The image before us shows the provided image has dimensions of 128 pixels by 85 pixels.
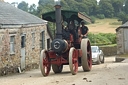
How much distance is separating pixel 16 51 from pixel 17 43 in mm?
548

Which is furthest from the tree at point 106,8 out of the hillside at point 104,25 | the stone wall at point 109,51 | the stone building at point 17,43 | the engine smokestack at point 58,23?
the engine smokestack at point 58,23

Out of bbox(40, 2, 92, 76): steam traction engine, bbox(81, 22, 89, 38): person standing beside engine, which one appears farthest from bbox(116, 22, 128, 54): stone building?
bbox(40, 2, 92, 76): steam traction engine

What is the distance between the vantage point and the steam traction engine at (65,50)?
15688mm

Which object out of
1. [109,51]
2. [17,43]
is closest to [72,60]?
[17,43]

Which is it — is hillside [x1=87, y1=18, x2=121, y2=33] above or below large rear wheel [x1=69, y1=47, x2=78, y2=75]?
above

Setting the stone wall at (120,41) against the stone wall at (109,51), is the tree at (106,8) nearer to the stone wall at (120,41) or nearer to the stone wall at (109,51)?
the stone wall at (109,51)

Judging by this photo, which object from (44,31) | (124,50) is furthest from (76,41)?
(124,50)

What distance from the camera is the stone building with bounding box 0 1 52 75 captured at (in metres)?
19.7

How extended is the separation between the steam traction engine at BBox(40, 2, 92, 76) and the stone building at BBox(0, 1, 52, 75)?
3597 mm

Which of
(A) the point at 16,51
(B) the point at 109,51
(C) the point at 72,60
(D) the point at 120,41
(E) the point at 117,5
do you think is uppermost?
(E) the point at 117,5

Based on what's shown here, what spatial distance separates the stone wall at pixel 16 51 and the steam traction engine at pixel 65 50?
361 centimetres

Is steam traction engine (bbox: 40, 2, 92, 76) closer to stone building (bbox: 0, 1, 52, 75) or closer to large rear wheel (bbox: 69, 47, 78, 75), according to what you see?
large rear wheel (bbox: 69, 47, 78, 75)

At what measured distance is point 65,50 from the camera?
16016 mm

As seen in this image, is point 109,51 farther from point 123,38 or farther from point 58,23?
→ point 58,23
